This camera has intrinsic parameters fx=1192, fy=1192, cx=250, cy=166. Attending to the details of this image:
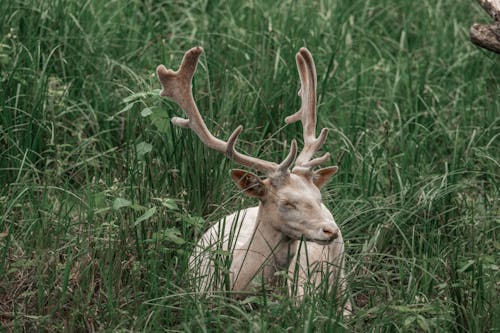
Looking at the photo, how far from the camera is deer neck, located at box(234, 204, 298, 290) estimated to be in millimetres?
5184

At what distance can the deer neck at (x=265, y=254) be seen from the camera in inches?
204

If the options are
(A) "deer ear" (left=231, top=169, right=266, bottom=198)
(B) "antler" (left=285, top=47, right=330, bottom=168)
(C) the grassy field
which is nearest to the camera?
(C) the grassy field

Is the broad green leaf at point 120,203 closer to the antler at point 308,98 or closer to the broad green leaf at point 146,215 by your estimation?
the broad green leaf at point 146,215

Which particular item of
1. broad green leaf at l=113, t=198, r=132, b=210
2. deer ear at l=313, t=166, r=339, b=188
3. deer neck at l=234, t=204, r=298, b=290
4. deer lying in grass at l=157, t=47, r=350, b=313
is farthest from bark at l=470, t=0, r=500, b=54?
broad green leaf at l=113, t=198, r=132, b=210

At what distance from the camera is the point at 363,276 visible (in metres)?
5.19

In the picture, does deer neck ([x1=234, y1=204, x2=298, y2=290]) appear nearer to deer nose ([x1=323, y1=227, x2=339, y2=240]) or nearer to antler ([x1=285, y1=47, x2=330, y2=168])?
deer nose ([x1=323, y1=227, x2=339, y2=240])

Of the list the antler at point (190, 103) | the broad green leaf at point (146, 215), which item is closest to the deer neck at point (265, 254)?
the antler at point (190, 103)

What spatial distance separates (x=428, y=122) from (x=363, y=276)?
2208mm

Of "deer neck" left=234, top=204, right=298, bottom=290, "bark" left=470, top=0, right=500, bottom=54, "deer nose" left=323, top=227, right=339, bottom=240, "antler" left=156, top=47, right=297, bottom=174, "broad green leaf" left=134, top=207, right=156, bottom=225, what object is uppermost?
"bark" left=470, top=0, right=500, bottom=54

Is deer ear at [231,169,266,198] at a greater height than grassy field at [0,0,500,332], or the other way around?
deer ear at [231,169,266,198]

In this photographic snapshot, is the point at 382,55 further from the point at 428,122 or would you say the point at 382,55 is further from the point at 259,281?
the point at 259,281

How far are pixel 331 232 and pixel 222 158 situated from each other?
1.11 meters

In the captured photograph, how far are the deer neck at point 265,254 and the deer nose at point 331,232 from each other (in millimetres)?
282

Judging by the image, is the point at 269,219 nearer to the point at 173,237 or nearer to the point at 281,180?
the point at 281,180
